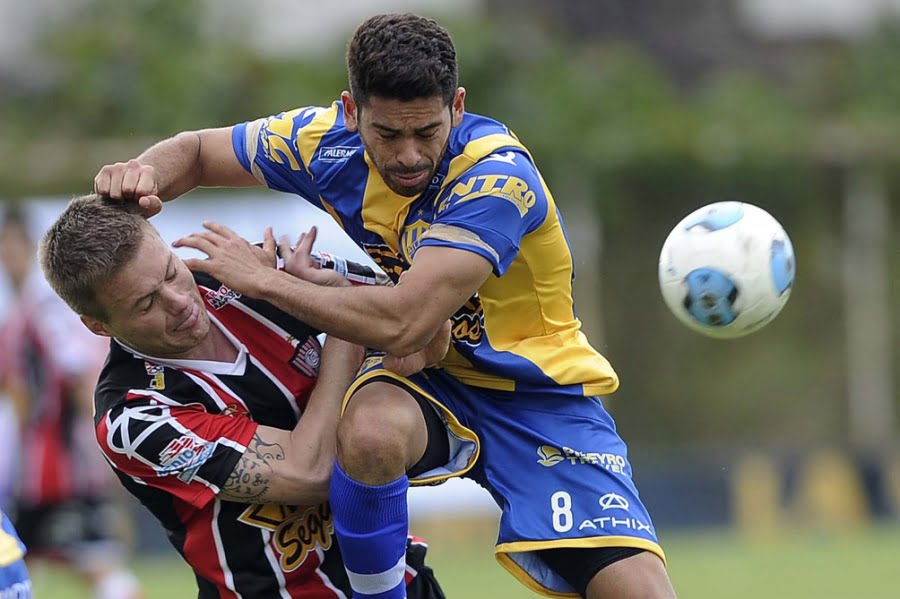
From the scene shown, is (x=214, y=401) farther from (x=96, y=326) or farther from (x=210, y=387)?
(x=96, y=326)

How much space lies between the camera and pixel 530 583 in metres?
4.80

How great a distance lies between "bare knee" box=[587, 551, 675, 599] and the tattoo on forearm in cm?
102

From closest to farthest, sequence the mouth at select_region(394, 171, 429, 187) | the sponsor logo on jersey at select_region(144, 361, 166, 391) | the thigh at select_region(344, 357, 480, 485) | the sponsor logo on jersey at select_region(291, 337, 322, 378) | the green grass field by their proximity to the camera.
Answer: the mouth at select_region(394, 171, 429, 187)
the sponsor logo on jersey at select_region(144, 361, 166, 391)
the thigh at select_region(344, 357, 480, 485)
the sponsor logo on jersey at select_region(291, 337, 322, 378)
the green grass field

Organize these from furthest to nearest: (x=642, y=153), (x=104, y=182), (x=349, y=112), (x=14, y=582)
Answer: (x=642, y=153) → (x=349, y=112) → (x=104, y=182) → (x=14, y=582)

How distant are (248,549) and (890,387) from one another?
10.9 metres

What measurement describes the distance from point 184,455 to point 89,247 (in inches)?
25.5

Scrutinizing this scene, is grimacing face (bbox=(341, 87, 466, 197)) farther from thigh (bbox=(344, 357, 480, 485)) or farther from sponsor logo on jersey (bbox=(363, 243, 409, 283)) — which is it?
thigh (bbox=(344, 357, 480, 485))

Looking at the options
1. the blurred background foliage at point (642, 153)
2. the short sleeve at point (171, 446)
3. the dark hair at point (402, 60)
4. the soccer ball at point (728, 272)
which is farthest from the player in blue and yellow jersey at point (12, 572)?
the blurred background foliage at point (642, 153)

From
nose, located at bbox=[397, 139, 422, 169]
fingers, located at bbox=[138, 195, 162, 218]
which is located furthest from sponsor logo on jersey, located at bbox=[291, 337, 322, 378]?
nose, located at bbox=[397, 139, 422, 169]

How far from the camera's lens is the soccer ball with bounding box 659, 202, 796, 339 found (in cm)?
478

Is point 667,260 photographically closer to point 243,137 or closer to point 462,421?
point 462,421

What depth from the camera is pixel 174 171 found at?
491 cm

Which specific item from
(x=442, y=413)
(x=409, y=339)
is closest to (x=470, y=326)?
(x=442, y=413)

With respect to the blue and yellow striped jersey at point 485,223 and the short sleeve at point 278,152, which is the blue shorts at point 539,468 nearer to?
the blue and yellow striped jersey at point 485,223
